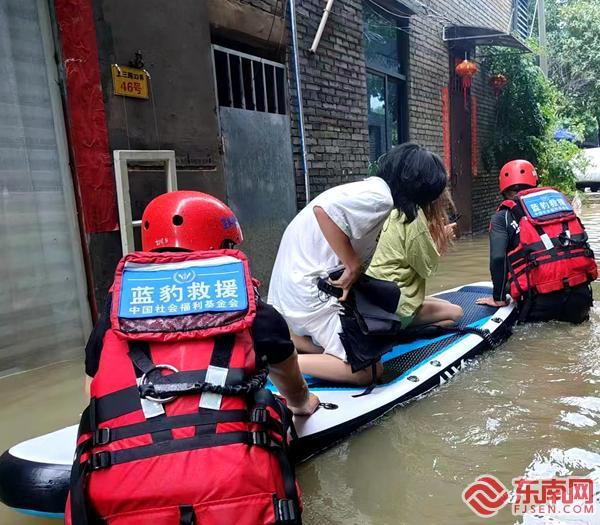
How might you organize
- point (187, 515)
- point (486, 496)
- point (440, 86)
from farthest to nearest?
point (440, 86) < point (486, 496) < point (187, 515)

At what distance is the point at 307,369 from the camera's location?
9.75 ft

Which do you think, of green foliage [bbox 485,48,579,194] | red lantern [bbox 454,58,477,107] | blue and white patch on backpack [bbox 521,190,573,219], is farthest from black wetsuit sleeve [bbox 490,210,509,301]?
green foliage [bbox 485,48,579,194]

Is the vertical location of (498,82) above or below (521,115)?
above

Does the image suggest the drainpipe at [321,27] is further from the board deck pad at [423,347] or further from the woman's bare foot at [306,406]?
the woman's bare foot at [306,406]

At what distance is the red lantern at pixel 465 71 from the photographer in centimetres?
1003

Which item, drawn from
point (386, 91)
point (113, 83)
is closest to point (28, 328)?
point (113, 83)

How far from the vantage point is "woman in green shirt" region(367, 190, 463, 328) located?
11.0 feet

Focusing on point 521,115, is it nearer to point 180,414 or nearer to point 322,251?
point 322,251

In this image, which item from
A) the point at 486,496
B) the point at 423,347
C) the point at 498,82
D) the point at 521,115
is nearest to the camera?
the point at 486,496

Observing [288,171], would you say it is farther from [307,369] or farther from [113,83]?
[307,369]

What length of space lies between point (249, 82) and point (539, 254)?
3289 mm

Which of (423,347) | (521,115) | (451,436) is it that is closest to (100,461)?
(451,436)

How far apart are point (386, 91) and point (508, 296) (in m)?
4.88

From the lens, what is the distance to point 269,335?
1790mm
